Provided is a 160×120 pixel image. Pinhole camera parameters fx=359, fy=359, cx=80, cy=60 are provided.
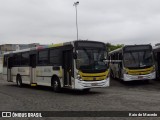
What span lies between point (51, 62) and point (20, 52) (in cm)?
679

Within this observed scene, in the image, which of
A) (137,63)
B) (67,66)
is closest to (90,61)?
(67,66)

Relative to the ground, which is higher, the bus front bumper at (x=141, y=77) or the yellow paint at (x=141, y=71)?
the yellow paint at (x=141, y=71)

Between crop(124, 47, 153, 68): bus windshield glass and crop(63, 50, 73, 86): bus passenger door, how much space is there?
7593 mm

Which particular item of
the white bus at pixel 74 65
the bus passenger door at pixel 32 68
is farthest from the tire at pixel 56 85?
the bus passenger door at pixel 32 68

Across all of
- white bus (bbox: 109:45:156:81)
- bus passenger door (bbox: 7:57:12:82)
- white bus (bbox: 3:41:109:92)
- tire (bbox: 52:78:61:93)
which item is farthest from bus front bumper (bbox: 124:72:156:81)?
bus passenger door (bbox: 7:57:12:82)

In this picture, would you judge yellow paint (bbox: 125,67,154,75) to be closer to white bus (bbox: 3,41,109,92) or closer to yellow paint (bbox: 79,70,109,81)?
white bus (bbox: 3,41,109,92)

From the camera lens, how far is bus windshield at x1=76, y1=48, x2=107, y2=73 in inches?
761

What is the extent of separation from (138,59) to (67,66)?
26.8ft

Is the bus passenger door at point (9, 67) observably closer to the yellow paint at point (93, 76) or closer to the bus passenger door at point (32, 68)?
the bus passenger door at point (32, 68)

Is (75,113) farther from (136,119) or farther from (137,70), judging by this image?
(137,70)

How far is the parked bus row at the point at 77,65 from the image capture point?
19405mm

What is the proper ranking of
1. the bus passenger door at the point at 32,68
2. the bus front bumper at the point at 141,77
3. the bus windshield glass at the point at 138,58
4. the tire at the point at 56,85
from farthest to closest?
1. the bus windshield glass at the point at 138,58
2. the bus front bumper at the point at 141,77
3. the bus passenger door at the point at 32,68
4. the tire at the point at 56,85

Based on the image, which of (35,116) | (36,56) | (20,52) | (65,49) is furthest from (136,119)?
(20,52)

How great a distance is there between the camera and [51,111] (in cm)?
1288
